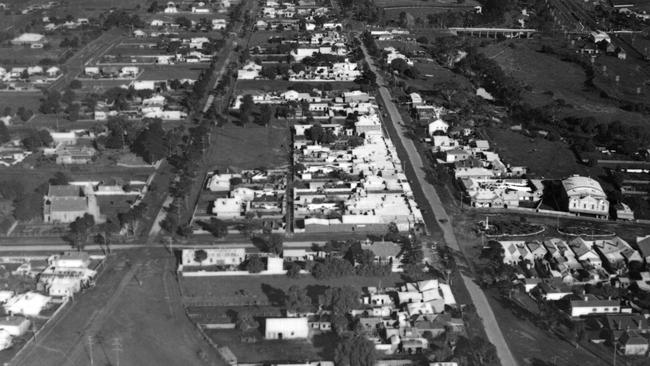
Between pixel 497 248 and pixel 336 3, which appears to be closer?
pixel 497 248

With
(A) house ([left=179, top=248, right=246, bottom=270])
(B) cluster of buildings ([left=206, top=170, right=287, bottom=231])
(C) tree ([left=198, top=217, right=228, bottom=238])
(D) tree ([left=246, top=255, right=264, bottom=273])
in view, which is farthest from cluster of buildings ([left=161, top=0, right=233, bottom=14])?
(D) tree ([left=246, top=255, right=264, bottom=273])

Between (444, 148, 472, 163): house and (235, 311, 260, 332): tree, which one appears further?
(444, 148, 472, 163): house

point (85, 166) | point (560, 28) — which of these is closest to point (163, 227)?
point (85, 166)

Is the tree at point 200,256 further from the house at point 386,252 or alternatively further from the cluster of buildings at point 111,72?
the cluster of buildings at point 111,72

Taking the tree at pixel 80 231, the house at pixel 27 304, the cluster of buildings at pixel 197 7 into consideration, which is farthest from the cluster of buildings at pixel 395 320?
the cluster of buildings at pixel 197 7

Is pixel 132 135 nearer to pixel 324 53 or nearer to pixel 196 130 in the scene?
pixel 196 130

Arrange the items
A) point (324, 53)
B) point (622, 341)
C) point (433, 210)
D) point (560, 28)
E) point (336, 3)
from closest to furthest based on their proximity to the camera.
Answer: point (622, 341) < point (433, 210) < point (324, 53) < point (560, 28) < point (336, 3)

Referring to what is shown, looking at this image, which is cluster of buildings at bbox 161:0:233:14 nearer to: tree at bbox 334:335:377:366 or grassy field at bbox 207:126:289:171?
grassy field at bbox 207:126:289:171
